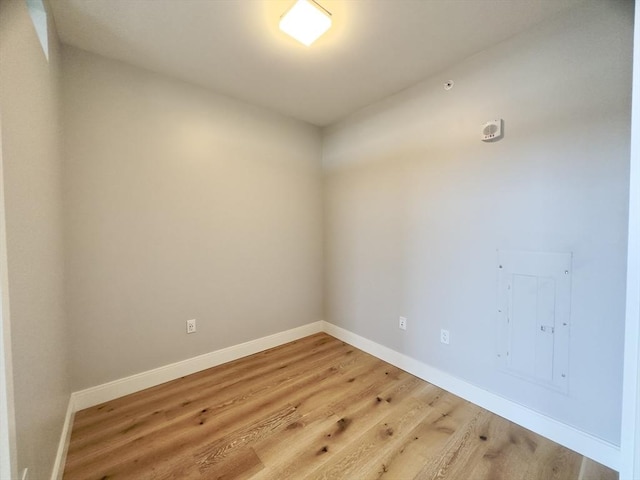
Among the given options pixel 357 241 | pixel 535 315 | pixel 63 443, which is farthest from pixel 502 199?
pixel 63 443

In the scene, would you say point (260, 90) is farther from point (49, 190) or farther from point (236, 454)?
point (236, 454)

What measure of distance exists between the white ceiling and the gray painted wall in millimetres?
372

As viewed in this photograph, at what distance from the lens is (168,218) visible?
6.73 feet

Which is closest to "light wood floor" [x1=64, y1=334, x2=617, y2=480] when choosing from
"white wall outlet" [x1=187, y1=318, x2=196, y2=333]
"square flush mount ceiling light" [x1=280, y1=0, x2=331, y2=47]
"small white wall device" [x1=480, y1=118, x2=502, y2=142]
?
"white wall outlet" [x1=187, y1=318, x2=196, y2=333]

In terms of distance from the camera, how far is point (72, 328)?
66.6 inches

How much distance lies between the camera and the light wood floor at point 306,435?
50.9 inches

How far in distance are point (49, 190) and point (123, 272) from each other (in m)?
0.77

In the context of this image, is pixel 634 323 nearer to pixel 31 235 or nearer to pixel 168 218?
pixel 31 235

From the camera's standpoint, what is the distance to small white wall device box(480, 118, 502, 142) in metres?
1.65

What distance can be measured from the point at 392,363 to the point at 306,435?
1104mm

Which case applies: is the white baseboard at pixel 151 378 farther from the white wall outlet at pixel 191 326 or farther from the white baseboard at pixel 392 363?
the white wall outlet at pixel 191 326

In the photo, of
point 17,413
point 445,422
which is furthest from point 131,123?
point 445,422

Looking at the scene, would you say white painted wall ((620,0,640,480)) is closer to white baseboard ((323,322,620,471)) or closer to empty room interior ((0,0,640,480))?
empty room interior ((0,0,640,480))

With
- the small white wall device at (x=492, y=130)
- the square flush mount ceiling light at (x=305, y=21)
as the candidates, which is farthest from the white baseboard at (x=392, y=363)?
the square flush mount ceiling light at (x=305, y=21)
